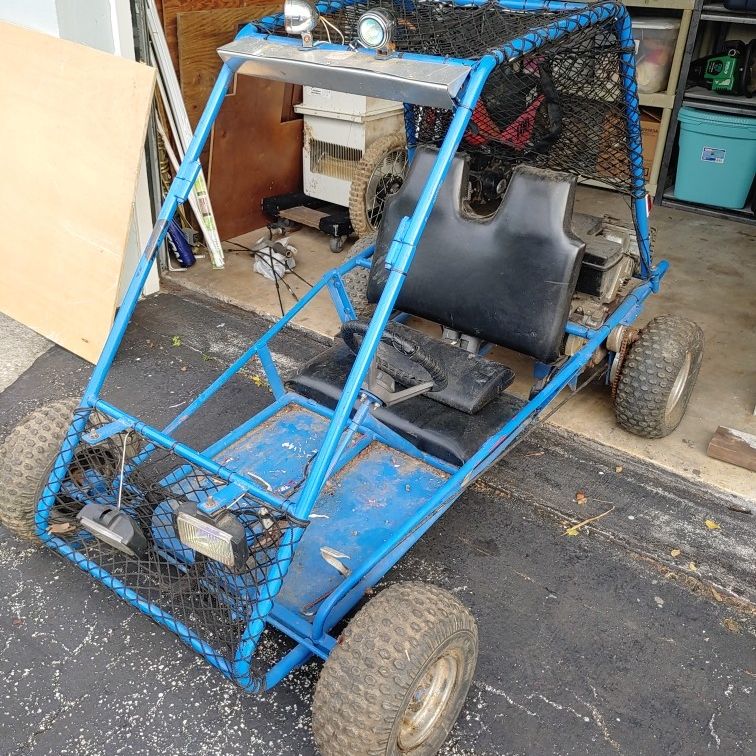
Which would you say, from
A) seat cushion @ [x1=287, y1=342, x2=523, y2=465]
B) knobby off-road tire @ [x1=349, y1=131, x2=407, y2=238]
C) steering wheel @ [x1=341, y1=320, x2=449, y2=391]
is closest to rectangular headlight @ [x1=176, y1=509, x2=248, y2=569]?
steering wheel @ [x1=341, y1=320, x2=449, y2=391]

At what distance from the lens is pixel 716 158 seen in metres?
5.53

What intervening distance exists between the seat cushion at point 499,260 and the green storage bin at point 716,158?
3.33 metres

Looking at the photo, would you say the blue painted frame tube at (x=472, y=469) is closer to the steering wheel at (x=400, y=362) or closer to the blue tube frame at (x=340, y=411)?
the blue tube frame at (x=340, y=411)

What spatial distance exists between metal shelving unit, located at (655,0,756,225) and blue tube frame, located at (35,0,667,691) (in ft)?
9.06

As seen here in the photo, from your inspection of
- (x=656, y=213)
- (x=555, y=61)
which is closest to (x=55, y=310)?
(x=555, y=61)

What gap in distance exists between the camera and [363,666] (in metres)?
1.84

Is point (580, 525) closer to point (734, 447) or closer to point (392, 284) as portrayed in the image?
point (734, 447)

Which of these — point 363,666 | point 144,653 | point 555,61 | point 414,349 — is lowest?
point 144,653

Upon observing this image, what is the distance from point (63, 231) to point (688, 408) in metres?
3.12

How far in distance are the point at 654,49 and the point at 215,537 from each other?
5.13m

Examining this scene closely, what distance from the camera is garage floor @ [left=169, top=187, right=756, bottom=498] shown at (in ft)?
11.1

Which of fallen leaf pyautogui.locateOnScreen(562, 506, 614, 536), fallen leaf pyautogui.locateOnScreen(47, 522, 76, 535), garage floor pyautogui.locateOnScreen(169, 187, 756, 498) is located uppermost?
fallen leaf pyautogui.locateOnScreen(47, 522, 76, 535)

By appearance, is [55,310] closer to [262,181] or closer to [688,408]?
[262,181]

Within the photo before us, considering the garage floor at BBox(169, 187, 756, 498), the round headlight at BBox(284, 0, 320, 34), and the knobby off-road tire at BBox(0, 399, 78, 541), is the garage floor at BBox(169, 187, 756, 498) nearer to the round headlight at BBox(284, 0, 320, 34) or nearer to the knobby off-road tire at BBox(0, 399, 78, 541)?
the knobby off-road tire at BBox(0, 399, 78, 541)
